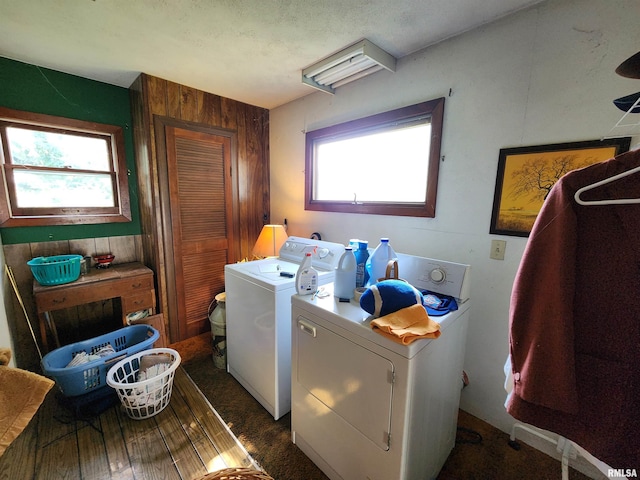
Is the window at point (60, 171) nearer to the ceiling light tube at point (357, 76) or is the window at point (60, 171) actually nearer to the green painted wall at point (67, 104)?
the green painted wall at point (67, 104)

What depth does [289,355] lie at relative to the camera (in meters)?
1.60

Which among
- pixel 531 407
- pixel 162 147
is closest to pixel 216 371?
pixel 162 147

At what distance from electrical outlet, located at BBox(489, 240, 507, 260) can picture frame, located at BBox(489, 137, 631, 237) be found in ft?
0.19

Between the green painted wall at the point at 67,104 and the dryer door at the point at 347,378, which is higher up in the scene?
the green painted wall at the point at 67,104

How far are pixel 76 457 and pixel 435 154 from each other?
2725 mm

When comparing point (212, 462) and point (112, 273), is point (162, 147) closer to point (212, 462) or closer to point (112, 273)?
point (112, 273)

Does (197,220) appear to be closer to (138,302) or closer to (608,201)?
(138,302)

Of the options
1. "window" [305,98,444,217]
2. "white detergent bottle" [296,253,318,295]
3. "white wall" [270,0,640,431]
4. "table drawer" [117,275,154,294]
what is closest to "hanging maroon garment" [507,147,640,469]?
"white wall" [270,0,640,431]

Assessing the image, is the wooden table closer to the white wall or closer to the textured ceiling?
the textured ceiling

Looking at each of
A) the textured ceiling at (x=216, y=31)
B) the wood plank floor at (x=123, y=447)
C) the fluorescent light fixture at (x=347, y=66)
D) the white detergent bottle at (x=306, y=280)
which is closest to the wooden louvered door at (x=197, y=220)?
the textured ceiling at (x=216, y=31)

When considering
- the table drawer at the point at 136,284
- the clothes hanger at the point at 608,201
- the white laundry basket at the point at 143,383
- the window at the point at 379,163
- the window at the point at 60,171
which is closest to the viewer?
the clothes hanger at the point at 608,201

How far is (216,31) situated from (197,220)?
60.9 inches

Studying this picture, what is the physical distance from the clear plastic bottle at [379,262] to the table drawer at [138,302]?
1961mm

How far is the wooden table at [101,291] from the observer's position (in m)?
1.82
